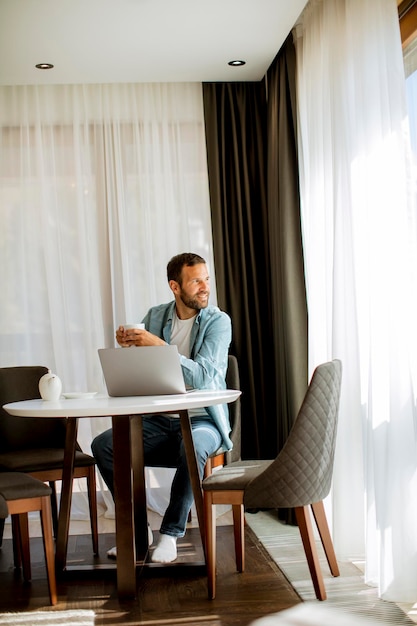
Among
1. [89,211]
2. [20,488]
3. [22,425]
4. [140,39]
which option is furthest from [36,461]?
[140,39]

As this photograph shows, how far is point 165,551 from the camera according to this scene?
10.7ft

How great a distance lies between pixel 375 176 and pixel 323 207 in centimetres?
81

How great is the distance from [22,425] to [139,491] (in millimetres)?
786

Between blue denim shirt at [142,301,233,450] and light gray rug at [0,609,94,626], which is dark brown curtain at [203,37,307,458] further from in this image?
light gray rug at [0,609,94,626]

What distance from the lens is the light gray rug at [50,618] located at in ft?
9.04

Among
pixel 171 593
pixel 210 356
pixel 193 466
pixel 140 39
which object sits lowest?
pixel 171 593

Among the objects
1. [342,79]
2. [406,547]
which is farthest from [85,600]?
[342,79]

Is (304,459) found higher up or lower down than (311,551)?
higher up

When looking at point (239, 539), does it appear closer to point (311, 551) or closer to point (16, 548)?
point (311, 551)

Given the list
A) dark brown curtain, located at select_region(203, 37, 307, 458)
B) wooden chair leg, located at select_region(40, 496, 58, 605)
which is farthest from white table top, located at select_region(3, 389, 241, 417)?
dark brown curtain, located at select_region(203, 37, 307, 458)

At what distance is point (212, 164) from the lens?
15.7 feet

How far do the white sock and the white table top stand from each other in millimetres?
645

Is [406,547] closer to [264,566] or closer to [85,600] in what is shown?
[264,566]

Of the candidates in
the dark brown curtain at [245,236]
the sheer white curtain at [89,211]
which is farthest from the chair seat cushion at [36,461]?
A: the dark brown curtain at [245,236]
